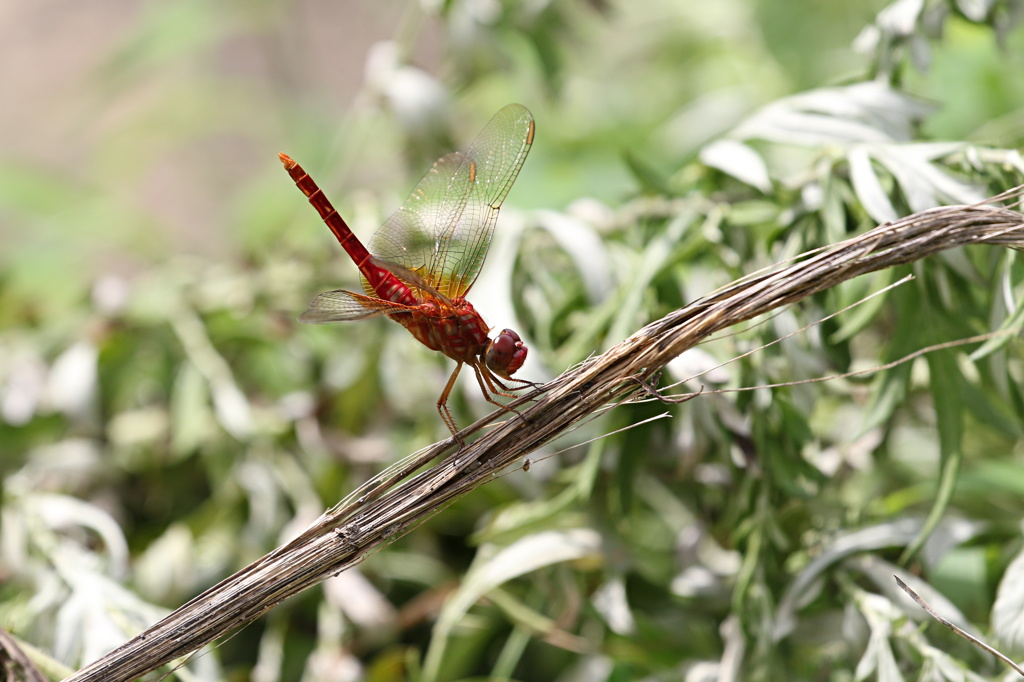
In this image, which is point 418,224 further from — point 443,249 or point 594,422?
A: point 594,422

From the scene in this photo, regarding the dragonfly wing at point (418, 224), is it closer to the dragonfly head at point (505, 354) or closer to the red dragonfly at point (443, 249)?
the red dragonfly at point (443, 249)

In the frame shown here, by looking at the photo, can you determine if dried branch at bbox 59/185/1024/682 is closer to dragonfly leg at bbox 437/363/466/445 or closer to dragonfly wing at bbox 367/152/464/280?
dragonfly leg at bbox 437/363/466/445

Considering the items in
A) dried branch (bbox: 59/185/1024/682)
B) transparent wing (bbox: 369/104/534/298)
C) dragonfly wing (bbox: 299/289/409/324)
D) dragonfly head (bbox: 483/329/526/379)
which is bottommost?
dried branch (bbox: 59/185/1024/682)

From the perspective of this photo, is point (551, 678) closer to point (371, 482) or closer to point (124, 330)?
point (371, 482)

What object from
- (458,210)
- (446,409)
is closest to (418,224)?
(458,210)

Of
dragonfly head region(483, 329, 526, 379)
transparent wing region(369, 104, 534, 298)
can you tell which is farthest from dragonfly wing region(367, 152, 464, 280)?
dragonfly head region(483, 329, 526, 379)

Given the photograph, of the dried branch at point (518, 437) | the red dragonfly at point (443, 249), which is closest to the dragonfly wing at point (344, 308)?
the red dragonfly at point (443, 249)

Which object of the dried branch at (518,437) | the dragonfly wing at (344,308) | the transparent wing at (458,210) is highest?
the transparent wing at (458,210)
